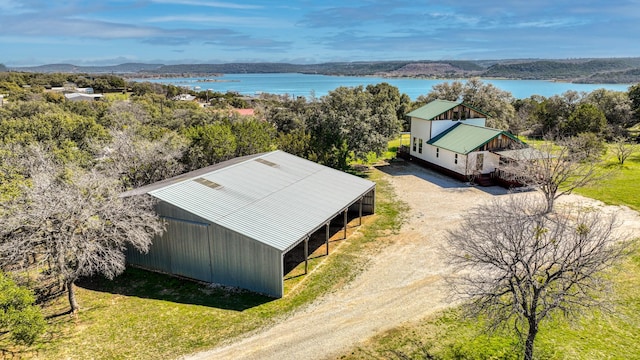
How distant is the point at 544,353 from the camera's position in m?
10.8

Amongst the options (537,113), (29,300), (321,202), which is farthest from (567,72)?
(29,300)

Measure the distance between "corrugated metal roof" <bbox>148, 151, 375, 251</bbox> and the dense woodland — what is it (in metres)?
2.20

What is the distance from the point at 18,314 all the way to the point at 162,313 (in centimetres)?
447

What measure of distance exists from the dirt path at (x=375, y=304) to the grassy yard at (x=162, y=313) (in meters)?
0.68

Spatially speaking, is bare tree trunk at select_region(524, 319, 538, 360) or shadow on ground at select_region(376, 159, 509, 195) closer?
bare tree trunk at select_region(524, 319, 538, 360)

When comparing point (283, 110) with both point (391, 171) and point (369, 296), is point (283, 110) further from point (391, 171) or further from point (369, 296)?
point (369, 296)

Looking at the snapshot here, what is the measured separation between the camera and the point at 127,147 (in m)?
22.6

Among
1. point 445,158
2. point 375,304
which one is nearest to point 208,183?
point 375,304

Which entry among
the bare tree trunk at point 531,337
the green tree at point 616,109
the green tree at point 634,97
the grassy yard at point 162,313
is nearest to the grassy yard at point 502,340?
the bare tree trunk at point 531,337

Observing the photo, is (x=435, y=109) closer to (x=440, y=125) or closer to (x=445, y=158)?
(x=440, y=125)

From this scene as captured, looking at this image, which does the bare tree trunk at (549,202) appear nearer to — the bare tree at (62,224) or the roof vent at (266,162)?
the roof vent at (266,162)

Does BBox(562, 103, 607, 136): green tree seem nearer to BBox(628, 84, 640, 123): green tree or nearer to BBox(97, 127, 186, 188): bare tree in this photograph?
BBox(628, 84, 640, 123): green tree

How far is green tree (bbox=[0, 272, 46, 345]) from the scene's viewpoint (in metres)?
9.67

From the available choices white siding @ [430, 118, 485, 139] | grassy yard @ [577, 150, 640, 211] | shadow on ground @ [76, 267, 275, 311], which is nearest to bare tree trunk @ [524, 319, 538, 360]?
shadow on ground @ [76, 267, 275, 311]
